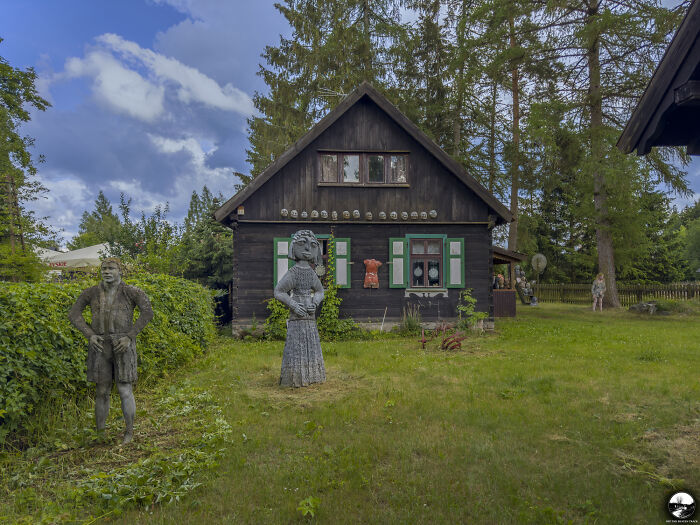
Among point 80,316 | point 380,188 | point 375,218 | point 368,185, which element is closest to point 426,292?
point 375,218

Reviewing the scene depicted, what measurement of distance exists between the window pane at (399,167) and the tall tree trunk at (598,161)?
318 inches

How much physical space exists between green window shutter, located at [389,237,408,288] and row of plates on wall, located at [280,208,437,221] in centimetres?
67

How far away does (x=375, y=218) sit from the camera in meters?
12.5

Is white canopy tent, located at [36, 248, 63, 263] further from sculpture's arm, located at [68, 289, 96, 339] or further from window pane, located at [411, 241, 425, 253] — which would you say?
window pane, located at [411, 241, 425, 253]

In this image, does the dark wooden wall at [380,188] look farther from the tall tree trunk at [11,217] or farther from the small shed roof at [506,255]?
the tall tree trunk at [11,217]

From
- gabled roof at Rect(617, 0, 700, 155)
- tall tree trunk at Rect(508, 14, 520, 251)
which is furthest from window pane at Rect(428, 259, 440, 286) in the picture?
tall tree trunk at Rect(508, 14, 520, 251)

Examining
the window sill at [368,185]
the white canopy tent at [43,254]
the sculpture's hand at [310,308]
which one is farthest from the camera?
the window sill at [368,185]

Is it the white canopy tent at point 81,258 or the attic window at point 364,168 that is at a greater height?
the attic window at point 364,168

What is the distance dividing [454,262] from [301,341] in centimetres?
714

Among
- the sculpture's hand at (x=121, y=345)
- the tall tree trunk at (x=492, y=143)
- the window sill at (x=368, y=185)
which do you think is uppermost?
the tall tree trunk at (x=492, y=143)

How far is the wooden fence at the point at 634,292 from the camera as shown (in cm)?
2128

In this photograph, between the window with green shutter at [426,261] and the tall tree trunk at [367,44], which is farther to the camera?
the tall tree trunk at [367,44]

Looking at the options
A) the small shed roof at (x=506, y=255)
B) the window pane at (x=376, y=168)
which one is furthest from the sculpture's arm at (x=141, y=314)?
the small shed roof at (x=506, y=255)

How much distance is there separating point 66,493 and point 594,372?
771 cm
